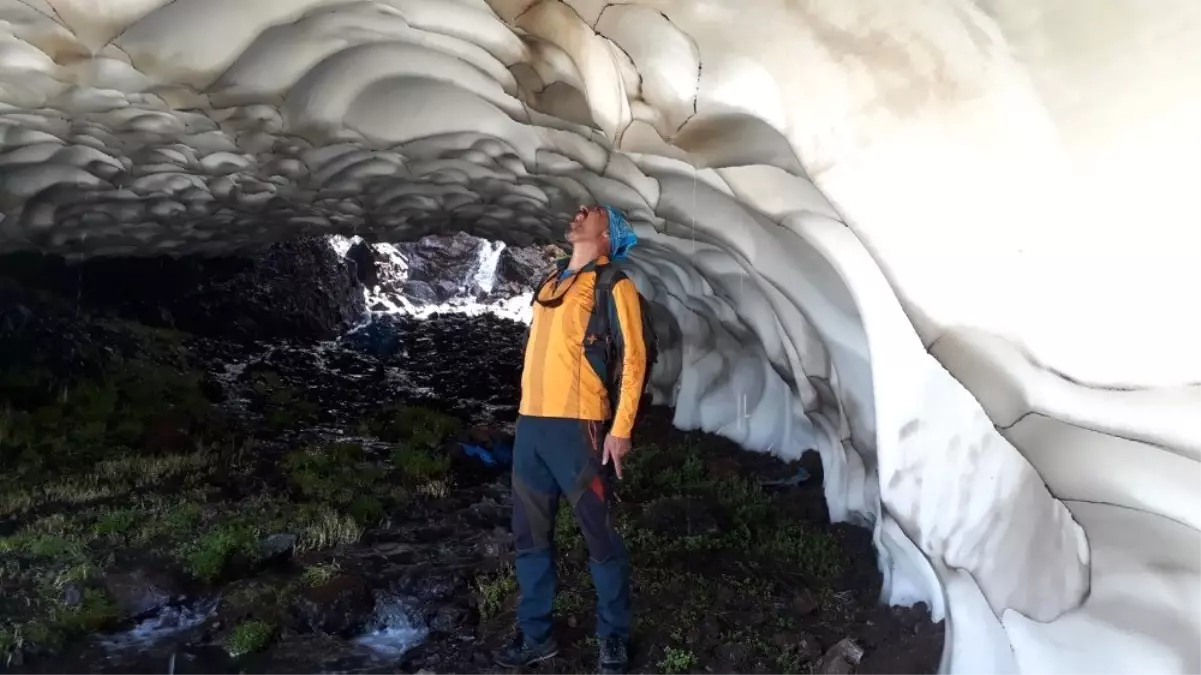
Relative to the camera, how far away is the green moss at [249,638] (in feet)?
15.2

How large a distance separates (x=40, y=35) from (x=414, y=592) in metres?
3.54

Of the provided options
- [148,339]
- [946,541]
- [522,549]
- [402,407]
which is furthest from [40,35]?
[148,339]

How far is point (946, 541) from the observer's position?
322 centimetres

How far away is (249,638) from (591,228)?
293 centimetres

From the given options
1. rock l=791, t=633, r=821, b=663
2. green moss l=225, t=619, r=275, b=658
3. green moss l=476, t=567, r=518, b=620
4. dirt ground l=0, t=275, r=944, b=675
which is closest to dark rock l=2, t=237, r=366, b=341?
dirt ground l=0, t=275, r=944, b=675

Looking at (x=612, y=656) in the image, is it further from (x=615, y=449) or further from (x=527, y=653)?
(x=615, y=449)

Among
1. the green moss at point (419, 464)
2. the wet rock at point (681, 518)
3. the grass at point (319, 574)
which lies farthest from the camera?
the green moss at point (419, 464)

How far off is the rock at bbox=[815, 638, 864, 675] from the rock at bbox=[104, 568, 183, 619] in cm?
382

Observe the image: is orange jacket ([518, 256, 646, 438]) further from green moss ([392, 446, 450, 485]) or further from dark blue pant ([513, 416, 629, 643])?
green moss ([392, 446, 450, 485])

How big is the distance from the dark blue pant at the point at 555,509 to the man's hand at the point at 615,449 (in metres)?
0.04

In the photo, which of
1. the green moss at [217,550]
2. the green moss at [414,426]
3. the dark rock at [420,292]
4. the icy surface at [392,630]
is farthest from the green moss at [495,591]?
the dark rock at [420,292]

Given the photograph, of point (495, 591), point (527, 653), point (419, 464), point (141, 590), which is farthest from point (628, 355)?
point (419, 464)

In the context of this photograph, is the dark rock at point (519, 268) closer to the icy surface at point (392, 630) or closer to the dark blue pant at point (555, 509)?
the icy surface at point (392, 630)

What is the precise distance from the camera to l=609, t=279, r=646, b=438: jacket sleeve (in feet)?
11.1
